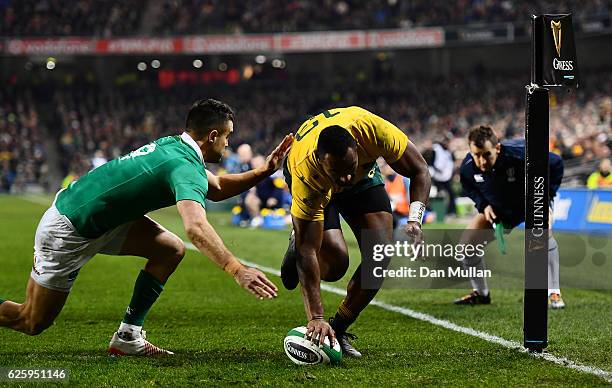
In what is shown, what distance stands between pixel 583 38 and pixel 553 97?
7.18 meters

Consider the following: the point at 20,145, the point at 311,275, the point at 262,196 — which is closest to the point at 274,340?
the point at 311,275

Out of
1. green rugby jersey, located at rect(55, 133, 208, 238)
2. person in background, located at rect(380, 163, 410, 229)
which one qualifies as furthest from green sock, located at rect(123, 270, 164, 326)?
person in background, located at rect(380, 163, 410, 229)

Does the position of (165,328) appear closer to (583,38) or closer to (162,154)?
(162,154)

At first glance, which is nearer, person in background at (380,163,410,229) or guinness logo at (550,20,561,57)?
guinness logo at (550,20,561,57)

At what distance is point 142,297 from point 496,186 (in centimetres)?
422

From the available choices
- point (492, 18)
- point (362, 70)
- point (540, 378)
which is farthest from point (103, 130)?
point (540, 378)

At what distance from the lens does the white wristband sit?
641 centimetres

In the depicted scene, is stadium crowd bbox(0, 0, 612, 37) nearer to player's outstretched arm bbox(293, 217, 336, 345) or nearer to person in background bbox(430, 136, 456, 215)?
person in background bbox(430, 136, 456, 215)

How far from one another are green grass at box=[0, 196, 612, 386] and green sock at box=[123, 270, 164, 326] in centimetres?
34

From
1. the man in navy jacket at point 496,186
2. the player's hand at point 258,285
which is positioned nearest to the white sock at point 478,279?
the man in navy jacket at point 496,186

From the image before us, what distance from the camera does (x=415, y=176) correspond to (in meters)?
6.57

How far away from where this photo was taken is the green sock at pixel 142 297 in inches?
259

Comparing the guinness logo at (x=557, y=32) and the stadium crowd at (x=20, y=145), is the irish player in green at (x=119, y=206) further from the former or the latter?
the stadium crowd at (x=20, y=145)

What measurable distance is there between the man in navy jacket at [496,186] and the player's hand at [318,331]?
11.8 ft
